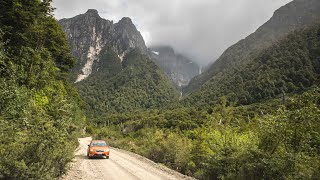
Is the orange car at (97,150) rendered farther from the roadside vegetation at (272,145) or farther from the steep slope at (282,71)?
the steep slope at (282,71)

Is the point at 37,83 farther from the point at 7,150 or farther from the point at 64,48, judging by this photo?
the point at 7,150

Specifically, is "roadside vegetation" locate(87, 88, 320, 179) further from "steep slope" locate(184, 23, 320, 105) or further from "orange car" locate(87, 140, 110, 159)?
"steep slope" locate(184, 23, 320, 105)

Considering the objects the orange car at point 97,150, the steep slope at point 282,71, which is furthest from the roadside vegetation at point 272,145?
the steep slope at point 282,71

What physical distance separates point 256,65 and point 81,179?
115 meters

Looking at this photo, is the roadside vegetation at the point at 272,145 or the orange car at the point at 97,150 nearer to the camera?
the roadside vegetation at the point at 272,145

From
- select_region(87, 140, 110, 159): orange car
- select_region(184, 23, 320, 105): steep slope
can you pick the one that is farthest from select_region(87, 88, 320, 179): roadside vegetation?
select_region(184, 23, 320, 105): steep slope

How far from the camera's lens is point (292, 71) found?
328ft

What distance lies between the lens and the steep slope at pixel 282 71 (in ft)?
315

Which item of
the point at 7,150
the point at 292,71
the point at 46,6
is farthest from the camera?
the point at 292,71

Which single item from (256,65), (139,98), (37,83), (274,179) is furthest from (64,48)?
(139,98)

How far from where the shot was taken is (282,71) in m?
104

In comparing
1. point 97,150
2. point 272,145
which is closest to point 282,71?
point 97,150

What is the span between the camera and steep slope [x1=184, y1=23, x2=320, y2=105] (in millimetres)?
95869

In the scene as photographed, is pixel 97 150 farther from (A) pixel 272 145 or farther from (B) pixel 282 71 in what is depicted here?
(B) pixel 282 71
